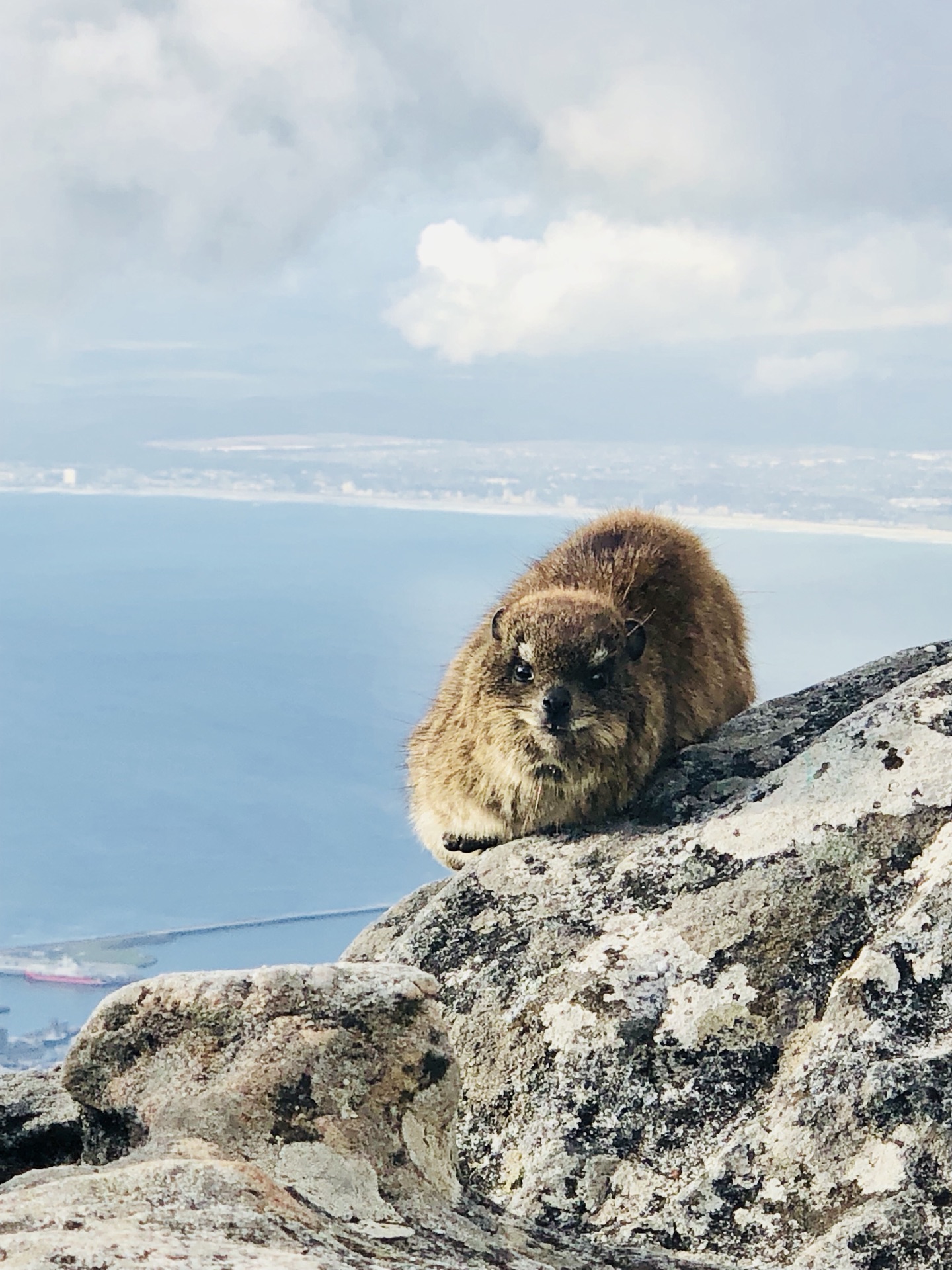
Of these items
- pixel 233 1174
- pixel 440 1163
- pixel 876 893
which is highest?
pixel 876 893

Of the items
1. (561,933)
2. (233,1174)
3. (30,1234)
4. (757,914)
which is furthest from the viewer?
(561,933)

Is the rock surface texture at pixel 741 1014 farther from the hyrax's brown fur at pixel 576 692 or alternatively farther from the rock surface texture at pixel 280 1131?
the hyrax's brown fur at pixel 576 692

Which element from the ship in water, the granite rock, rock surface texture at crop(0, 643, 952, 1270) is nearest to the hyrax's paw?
rock surface texture at crop(0, 643, 952, 1270)

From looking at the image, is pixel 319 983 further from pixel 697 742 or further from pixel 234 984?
pixel 697 742

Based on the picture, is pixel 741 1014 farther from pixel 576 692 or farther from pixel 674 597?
pixel 674 597

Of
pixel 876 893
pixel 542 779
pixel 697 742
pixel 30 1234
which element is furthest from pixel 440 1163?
pixel 697 742

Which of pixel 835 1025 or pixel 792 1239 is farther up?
pixel 835 1025

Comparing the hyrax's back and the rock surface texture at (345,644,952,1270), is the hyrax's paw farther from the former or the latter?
the rock surface texture at (345,644,952,1270)

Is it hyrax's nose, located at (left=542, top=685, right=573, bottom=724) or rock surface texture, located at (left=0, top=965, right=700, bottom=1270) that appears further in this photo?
hyrax's nose, located at (left=542, top=685, right=573, bottom=724)
